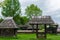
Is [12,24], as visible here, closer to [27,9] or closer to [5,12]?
[5,12]

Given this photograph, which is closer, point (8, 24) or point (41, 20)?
point (41, 20)

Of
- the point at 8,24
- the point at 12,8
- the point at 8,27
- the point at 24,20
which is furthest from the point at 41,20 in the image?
the point at 24,20

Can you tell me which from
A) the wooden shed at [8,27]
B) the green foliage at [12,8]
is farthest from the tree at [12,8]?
the wooden shed at [8,27]

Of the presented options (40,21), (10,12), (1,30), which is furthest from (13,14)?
(40,21)

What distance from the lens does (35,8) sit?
78.8 metres

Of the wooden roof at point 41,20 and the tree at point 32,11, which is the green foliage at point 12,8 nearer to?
the tree at point 32,11

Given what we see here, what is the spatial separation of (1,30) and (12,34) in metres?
2.67

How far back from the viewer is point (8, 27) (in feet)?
129

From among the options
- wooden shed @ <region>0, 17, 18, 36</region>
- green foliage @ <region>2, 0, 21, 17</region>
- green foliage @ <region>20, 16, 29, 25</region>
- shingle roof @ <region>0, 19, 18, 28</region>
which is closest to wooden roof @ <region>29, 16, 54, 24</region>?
wooden shed @ <region>0, 17, 18, 36</region>

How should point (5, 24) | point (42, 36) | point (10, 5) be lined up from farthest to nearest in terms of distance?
point (10, 5)
point (5, 24)
point (42, 36)

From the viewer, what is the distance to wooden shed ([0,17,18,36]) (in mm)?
39500

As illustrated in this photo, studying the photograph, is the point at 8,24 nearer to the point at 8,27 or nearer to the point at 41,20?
the point at 8,27

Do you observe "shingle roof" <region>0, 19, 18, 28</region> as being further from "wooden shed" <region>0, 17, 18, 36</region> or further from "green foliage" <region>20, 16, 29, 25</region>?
"green foliage" <region>20, 16, 29, 25</region>

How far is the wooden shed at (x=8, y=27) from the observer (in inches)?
1555
